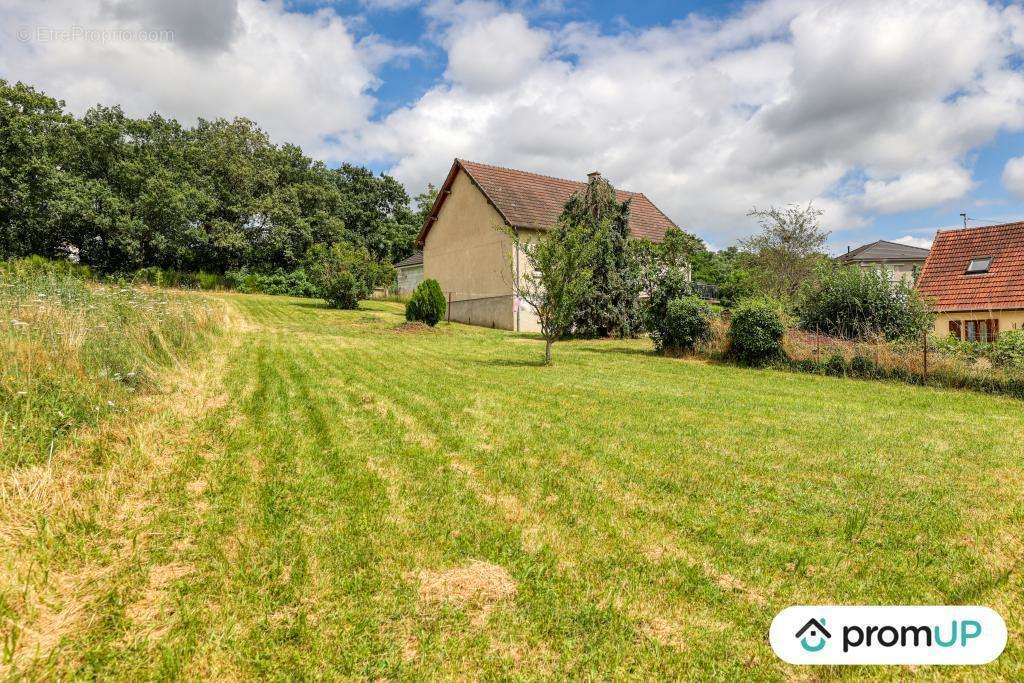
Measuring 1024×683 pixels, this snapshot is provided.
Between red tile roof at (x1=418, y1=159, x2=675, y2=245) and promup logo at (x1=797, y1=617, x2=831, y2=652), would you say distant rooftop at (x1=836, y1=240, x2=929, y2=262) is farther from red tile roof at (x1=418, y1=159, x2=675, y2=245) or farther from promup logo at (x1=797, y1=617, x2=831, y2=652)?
promup logo at (x1=797, y1=617, x2=831, y2=652)

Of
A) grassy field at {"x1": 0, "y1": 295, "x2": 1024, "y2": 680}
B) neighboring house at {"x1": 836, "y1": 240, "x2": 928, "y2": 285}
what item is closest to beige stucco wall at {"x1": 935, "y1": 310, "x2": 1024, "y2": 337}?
grassy field at {"x1": 0, "y1": 295, "x2": 1024, "y2": 680}

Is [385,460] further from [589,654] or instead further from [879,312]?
[879,312]

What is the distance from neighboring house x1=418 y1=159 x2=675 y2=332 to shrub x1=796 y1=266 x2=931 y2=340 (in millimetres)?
10820

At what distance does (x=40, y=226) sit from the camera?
3306 cm

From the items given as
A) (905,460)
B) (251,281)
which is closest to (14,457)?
(905,460)

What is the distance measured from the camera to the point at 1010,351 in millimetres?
10367

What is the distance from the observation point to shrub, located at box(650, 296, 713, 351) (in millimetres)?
15094

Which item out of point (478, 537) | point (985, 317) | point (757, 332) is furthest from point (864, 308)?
point (478, 537)

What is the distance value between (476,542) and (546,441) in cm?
246

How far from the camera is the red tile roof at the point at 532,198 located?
78.2 feet

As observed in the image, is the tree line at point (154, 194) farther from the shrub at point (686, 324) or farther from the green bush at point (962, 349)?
the green bush at point (962, 349)

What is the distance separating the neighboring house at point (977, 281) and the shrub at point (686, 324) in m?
7.93

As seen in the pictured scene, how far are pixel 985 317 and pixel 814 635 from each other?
21.1 m

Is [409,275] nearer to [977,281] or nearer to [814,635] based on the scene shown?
[977,281]
